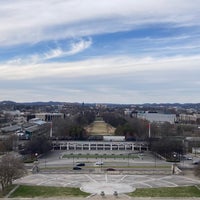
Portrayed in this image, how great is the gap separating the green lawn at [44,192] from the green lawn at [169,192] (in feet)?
19.5

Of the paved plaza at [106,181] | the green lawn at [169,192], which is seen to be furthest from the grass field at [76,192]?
the paved plaza at [106,181]

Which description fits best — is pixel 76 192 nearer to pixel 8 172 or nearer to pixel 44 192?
pixel 44 192

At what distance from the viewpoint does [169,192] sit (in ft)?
159

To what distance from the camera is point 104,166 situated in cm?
7006

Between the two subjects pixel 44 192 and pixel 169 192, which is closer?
pixel 44 192

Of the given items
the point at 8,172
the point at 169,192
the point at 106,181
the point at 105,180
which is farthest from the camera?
the point at 105,180

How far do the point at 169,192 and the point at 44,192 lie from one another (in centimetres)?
1379

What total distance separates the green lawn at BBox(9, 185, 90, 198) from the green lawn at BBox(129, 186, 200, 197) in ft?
19.5

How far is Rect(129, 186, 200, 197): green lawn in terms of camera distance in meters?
46.8

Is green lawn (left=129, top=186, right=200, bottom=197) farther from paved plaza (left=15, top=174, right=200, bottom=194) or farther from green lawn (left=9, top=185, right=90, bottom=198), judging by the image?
green lawn (left=9, top=185, right=90, bottom=198)

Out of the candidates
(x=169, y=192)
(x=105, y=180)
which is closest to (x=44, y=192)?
(x=105, y=180)

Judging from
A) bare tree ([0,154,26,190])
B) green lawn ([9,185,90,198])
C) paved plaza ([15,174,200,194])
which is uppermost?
bare tree ([0,154,26,190])

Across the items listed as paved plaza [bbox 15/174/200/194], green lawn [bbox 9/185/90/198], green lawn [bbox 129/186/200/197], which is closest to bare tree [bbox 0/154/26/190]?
green lawn [bbox 9/185/90/198]

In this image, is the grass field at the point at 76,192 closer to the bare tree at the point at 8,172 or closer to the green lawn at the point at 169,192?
the green lawn at the point at 169,192
